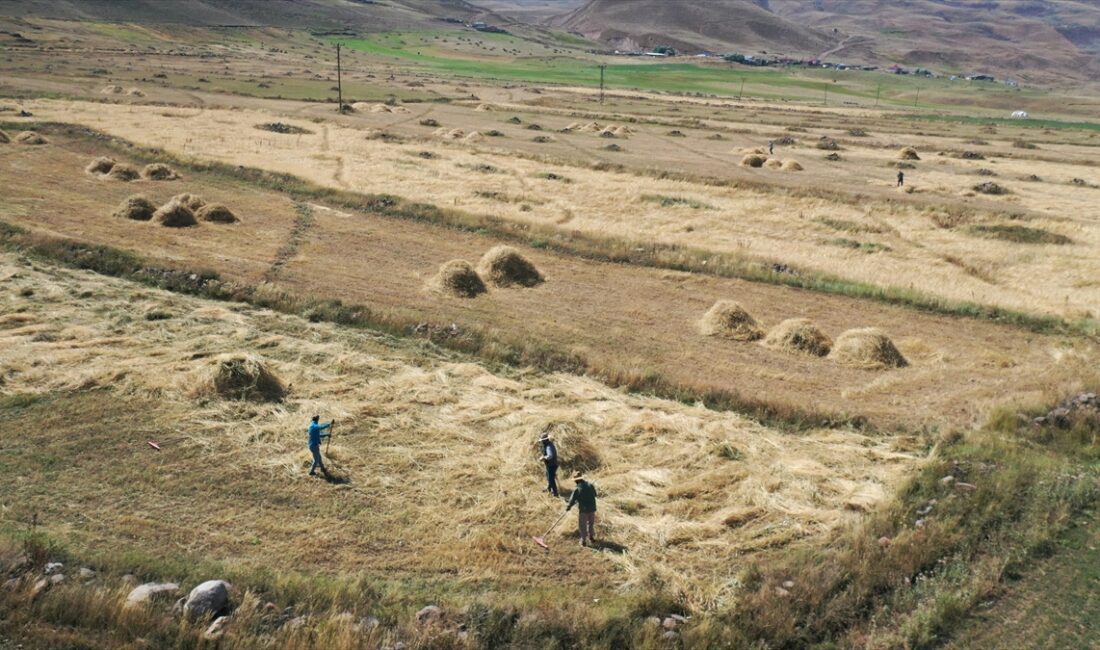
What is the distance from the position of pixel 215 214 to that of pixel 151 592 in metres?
29.4

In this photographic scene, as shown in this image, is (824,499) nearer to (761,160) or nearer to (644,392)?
(644,392)

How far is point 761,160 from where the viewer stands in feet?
208

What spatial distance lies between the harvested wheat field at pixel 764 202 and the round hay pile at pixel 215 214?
9.73 meters

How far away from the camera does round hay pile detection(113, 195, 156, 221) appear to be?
3628 cm

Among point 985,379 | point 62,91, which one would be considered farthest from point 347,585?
point 62,91

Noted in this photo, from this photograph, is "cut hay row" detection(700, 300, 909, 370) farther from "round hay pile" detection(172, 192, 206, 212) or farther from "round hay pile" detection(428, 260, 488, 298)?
"round hay pile" detection(172, 192, 206, 212)

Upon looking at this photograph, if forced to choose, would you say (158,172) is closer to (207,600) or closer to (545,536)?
(545,536)

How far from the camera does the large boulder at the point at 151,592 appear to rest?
11.4 meters

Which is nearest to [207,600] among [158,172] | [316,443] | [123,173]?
[316,443]

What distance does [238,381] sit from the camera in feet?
64.7

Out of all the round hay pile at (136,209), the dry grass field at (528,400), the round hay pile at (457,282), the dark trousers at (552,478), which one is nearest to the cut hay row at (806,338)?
the dry grass field at (528,400)

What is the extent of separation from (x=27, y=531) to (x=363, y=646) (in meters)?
6.95

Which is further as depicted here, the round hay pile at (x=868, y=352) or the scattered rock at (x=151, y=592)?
the round hay pile at (x=868, y=352)

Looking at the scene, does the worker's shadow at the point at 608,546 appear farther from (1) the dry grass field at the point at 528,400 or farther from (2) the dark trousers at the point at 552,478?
(2) the dark trousers at the point at 552,478
